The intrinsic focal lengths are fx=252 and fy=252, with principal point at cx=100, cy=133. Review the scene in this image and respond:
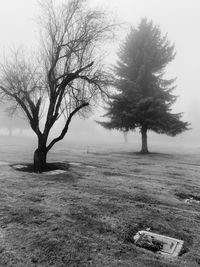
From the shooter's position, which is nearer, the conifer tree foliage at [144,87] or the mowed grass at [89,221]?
the mowed grass at [89,221]

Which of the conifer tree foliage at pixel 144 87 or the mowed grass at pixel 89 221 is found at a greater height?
the conifer tree foliage at pixel 144 87

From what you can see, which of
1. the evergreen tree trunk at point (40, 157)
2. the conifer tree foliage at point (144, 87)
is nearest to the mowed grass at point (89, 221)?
the evergreen tree trunk at point (40, 157)

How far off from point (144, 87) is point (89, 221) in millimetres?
21885

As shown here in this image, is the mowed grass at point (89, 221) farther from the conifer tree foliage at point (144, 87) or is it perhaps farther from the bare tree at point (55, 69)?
the conifer tree foliage at point (144, 87)

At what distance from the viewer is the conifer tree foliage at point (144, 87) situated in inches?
964

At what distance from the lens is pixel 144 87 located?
2614 centimetres

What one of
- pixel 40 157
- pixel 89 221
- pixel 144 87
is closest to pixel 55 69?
pixel 40 157

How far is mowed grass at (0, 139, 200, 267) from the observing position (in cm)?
436

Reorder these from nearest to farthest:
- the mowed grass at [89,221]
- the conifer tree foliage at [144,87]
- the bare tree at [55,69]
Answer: the mowed grass at [89,221] → the bare tree at [55,69] → the conifer tree foliage at [144,87]

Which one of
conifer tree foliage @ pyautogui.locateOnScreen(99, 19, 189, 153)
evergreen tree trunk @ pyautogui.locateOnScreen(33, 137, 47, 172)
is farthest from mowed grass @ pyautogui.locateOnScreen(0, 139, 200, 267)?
conifer tree foliage @ pyautogui.locateOnScreen(99, 19, 189, 153)

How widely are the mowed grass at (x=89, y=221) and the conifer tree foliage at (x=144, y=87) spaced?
14665 mm

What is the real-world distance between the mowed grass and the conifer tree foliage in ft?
48.1

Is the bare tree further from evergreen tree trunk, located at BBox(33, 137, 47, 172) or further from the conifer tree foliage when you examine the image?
the conifer tree foliage

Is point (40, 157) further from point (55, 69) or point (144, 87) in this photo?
point (144, 87)
